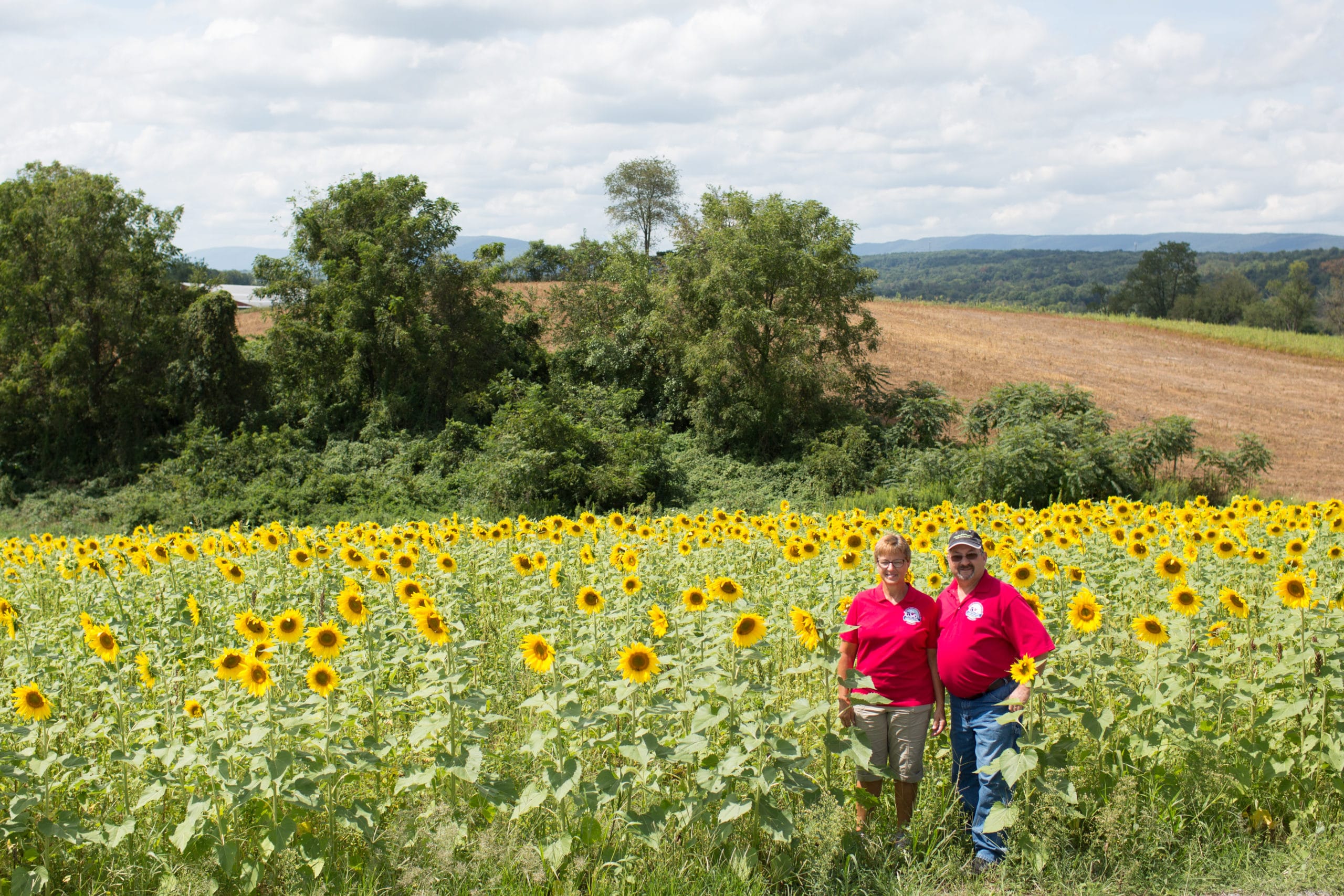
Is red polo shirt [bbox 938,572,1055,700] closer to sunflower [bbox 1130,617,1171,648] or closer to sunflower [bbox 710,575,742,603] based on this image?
sunflower [bbox 1130,617,1171,648]

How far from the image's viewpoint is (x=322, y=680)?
3.68 m

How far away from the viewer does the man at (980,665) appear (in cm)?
394

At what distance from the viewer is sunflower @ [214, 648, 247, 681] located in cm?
358

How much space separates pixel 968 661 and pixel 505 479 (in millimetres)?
17247

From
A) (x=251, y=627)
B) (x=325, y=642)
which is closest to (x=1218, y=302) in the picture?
(x=325, y=642)

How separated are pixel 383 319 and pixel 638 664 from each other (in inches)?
925

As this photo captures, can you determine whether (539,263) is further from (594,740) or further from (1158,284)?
(1158,284)

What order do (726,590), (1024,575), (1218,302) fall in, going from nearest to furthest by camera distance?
(726,590)
(1024,575)
(1218,302)

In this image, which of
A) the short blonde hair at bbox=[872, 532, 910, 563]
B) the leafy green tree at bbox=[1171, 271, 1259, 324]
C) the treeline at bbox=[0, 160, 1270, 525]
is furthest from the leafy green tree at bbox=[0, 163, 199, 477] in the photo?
the leafy green tree at bbox=[1171, 271, 1259, 324]

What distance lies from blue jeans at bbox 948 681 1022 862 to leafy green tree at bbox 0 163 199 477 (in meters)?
28.1

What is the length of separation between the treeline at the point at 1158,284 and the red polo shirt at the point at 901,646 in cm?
2015

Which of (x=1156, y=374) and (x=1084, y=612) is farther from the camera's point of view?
(x=1156, y=374)

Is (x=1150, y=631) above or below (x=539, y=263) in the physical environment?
below

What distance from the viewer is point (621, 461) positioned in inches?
844
